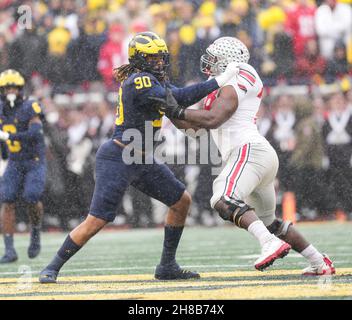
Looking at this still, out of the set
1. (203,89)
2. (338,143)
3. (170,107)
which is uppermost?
(203,89)

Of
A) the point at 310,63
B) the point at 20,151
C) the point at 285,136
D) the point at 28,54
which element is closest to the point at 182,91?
the point at 20,151

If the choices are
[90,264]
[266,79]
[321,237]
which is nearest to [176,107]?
[90,264]

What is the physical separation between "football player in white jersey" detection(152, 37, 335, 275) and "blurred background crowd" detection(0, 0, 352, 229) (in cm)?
575

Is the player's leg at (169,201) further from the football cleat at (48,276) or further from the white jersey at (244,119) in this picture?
the football cleat at (48,276)

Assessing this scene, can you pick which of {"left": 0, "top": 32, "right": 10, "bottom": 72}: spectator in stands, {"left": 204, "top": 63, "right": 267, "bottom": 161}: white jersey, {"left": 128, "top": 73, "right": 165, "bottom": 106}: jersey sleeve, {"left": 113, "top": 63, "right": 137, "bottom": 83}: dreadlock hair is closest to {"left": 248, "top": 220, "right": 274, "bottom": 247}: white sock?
{"left": 204, "top": 63, "right": 267, "bottom": 161}: white jersey

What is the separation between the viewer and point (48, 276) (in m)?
7.04

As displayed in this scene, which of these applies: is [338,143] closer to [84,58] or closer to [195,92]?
[84,58]

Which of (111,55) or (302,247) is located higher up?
(111,55)

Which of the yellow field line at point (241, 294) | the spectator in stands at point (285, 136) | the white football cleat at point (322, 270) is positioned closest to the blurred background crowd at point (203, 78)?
the spectator in stands at point (285, 136)

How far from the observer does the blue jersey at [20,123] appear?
9969 mm

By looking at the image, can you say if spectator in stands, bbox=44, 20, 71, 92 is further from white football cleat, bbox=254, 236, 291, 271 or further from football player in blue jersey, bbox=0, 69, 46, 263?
white football cleat, bbox=254, 236, 291, 271

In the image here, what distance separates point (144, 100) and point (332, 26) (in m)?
7.38

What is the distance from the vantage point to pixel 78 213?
13.5m

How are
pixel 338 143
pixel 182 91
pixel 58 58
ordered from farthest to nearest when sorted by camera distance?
1. pixel 58 58
2. pixel 338 143
3. pixel 182 91
